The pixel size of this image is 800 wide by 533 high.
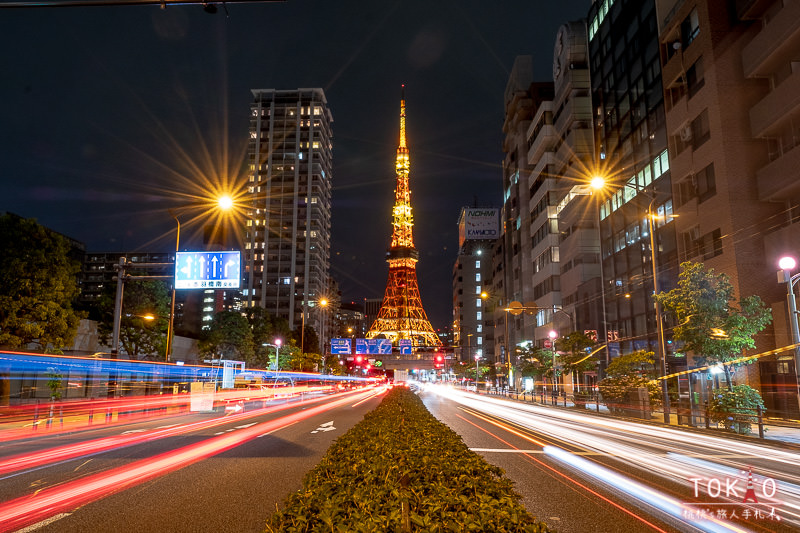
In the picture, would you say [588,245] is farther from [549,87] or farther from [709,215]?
[549,87]

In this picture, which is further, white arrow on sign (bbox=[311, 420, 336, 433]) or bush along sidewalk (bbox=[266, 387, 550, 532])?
white arrow on sign (bbox=[311, 420, 336, 433])

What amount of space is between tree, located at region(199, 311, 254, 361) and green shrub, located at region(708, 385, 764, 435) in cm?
5256

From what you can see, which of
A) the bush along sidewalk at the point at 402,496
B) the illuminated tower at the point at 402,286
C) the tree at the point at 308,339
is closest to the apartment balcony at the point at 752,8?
the bush along sidewalk at the point at 402,496

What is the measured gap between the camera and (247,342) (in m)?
65.4

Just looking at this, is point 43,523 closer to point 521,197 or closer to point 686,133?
point 686,133

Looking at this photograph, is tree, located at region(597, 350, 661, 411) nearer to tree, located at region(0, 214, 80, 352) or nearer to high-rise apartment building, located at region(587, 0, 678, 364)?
high-rise apartment building, located at region(587, 0, 678, 364)

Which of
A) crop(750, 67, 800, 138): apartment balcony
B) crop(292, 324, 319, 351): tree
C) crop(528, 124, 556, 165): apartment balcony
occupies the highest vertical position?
crop(528, 124, 556, 165): apartment balcony

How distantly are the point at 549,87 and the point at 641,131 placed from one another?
4012cm

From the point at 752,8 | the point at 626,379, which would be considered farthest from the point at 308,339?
the point at 752,8

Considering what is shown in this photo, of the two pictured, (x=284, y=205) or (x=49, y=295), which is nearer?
(x=49, y=295)

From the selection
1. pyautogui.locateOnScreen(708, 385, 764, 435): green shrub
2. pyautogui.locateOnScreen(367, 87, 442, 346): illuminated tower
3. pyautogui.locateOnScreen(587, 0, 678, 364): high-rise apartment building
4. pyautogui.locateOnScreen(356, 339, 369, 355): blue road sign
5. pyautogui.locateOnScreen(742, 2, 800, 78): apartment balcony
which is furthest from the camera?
pyautogui.locateOnScreen(367, 87, 442, 346): illuminated tower

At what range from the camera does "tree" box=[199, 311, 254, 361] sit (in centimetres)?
6246

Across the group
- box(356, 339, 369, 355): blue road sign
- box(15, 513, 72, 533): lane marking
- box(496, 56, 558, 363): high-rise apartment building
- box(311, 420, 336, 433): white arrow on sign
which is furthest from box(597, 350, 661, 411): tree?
box(356, 339, 369, 355): blue road sign

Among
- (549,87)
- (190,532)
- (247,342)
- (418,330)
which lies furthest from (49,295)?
(418,330)
